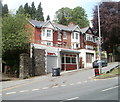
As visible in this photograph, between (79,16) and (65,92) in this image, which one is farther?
(79,16)

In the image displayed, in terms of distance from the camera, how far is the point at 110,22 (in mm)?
34812

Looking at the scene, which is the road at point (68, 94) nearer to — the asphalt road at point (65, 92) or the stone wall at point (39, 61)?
the asphalt road at point (65, 92)

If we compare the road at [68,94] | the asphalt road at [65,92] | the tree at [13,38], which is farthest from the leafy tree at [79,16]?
the road at [68,94]

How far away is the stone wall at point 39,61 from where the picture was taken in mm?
23527

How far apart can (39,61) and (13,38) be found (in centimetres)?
512

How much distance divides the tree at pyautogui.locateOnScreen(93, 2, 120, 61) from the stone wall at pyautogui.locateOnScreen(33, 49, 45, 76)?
17.4 meters

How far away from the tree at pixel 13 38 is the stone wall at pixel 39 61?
1625 mm

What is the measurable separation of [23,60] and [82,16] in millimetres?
50030

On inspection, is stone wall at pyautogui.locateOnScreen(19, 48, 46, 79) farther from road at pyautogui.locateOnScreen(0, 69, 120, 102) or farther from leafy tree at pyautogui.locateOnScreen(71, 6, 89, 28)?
leafy tree at pyautogui.locateOnScreen(71, 6, 89, 28)

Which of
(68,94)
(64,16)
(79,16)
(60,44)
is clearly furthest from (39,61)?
(64,16)

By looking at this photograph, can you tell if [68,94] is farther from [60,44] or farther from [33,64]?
[60,44]

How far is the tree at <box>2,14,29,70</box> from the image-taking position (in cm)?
2133

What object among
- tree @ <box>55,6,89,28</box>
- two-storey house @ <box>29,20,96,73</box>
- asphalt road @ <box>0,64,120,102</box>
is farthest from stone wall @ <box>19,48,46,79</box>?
tree @ <box>55,6,89,28</box>

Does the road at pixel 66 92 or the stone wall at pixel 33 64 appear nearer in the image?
the road at pixel 66 92
